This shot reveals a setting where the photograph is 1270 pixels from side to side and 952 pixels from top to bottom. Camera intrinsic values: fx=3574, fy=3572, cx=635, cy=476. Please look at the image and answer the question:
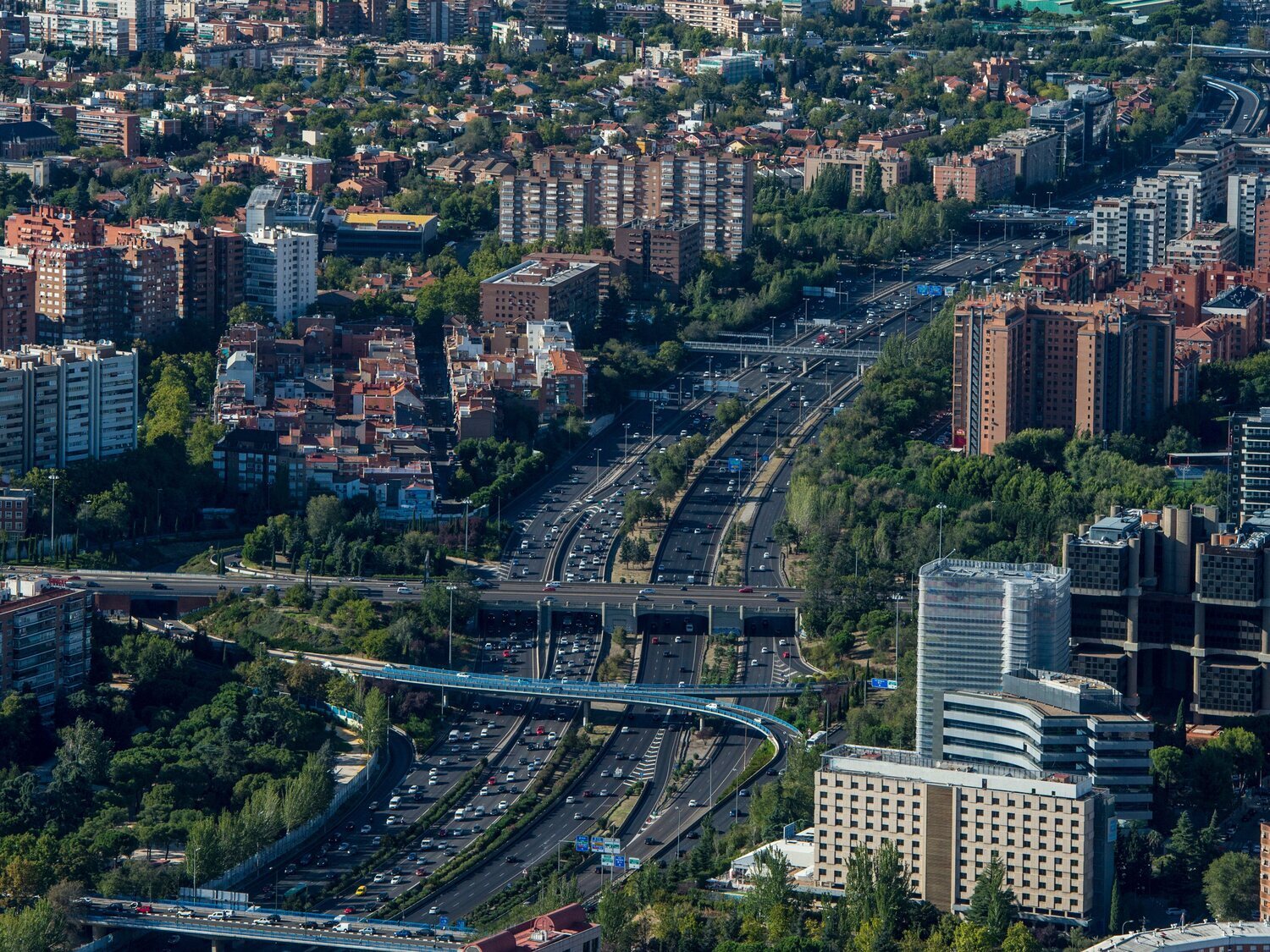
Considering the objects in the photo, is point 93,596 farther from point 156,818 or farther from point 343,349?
point 343,349

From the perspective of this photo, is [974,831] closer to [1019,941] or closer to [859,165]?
[1019,941]

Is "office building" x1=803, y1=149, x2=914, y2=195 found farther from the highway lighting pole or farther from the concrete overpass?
the concrete overpass

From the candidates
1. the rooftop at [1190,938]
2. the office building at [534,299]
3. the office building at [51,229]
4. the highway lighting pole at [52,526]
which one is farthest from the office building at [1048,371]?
the rooftop at [1190,938]

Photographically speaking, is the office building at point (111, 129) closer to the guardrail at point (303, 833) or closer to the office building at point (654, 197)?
the office building at point (654, 197)

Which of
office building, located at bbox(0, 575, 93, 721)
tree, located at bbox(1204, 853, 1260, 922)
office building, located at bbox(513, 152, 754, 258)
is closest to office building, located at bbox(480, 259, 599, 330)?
office building, located at bbox(513, 152, 754, 258)

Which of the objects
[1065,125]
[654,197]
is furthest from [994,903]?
[1065,125]

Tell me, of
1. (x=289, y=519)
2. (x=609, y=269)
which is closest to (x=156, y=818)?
(x=289, y=519)
